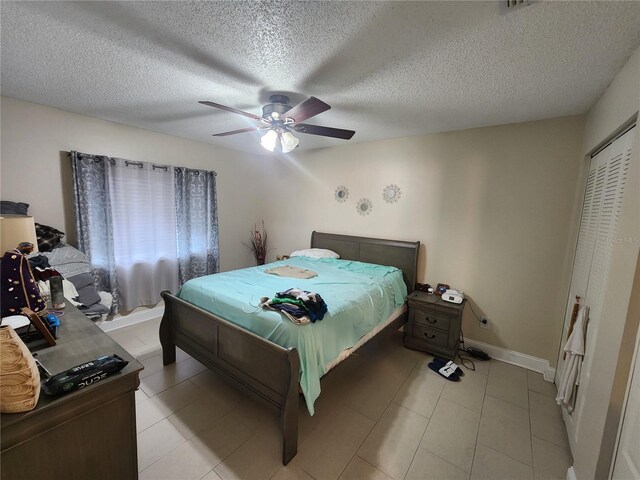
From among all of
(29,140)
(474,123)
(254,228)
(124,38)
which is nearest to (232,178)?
(254,228)

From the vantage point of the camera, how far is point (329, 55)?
5.34 feet

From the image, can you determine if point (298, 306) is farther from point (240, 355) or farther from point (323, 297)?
point (240, 355)

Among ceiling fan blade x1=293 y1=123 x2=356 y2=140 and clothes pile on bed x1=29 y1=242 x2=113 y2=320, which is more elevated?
ceiling fan blade x1=293 y1=123 x2=356 y2=140

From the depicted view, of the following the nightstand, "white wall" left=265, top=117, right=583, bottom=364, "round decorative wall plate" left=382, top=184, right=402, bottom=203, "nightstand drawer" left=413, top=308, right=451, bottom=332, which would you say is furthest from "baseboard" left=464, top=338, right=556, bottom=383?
"round decorative wall plate" left=382, top=184, right=402, bottom=203

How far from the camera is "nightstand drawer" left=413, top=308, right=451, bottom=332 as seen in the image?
279 centimetres

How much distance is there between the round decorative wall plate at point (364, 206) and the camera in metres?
3.70

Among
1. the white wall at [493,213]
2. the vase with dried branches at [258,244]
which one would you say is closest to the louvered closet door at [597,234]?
the white wall at [493,213]

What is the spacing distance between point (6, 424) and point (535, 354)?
3755mm

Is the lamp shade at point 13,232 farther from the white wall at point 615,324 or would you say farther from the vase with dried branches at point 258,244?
the vase with dried branches at point 258,244

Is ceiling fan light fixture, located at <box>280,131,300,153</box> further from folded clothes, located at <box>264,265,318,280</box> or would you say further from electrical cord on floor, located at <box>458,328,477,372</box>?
electrical cord on floor, located at <box>458,328,477,372</box>

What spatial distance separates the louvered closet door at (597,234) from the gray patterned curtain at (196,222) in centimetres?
423

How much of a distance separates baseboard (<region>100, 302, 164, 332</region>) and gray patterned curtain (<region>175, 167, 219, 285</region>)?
0.50m

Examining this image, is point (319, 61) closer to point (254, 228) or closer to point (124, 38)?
point (124, 38)

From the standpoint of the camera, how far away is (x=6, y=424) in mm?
832
